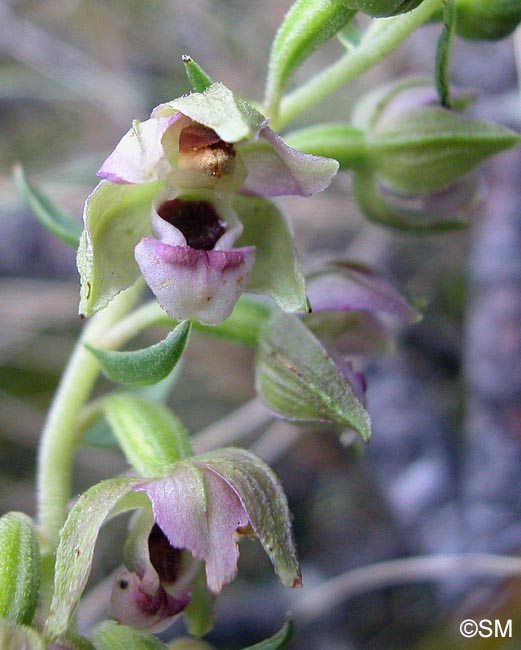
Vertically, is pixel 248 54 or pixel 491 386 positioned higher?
pixel 248 54

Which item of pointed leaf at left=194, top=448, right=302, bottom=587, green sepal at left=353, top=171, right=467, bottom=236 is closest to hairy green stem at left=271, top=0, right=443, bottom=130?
green sepal at left=353, top=171, right=467, bottom=236

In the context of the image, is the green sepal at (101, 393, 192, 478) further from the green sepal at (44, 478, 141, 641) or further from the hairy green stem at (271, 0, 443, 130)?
the hairy green stem at (271, 0, 443, 130)

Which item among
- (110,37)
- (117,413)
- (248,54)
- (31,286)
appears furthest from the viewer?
(110,37)

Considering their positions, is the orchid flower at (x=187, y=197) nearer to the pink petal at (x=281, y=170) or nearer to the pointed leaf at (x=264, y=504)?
Result: the pink petal at (x=281, y=170)

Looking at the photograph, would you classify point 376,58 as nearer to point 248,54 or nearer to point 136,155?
point 136,155

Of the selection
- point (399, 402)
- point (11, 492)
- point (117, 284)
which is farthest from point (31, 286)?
point (117, 284)

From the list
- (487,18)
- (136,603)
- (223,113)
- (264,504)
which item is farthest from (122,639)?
(487,18)

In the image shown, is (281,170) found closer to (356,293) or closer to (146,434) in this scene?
(356,293)
